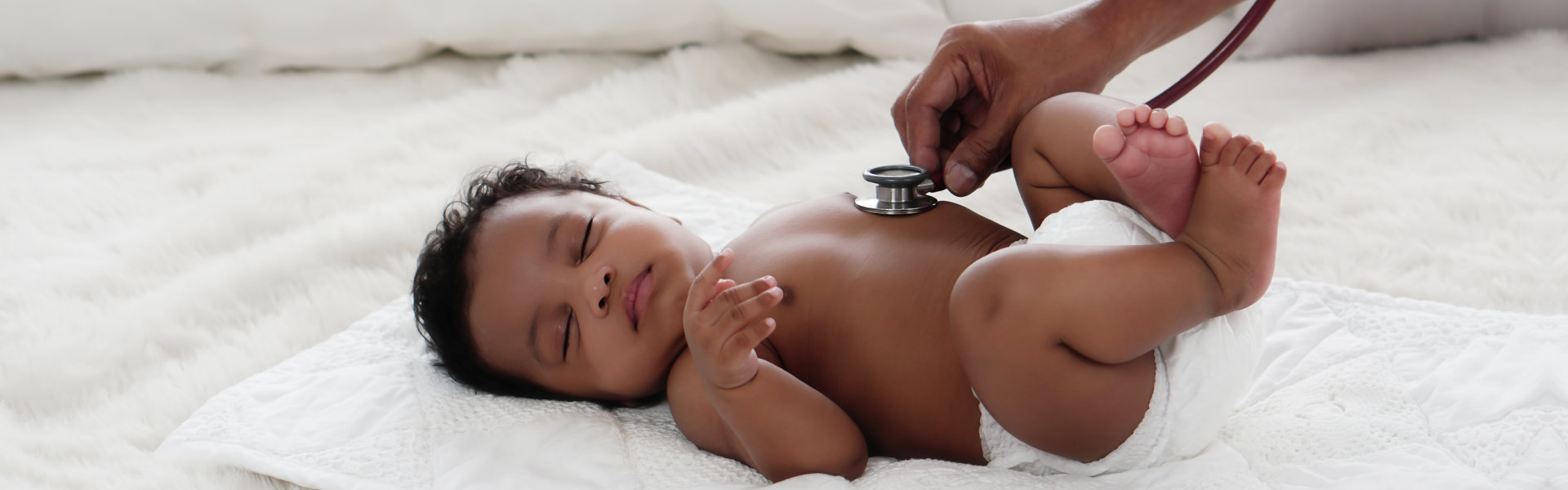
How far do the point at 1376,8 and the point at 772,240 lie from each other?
1.14m

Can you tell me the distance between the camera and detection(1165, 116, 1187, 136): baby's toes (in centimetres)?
72

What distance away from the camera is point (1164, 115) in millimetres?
729

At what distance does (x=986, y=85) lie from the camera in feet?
3.33

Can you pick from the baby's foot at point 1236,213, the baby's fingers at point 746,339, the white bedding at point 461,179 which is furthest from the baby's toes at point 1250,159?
the baby's fingers at point 746,339

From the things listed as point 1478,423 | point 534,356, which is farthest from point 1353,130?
point 534,356

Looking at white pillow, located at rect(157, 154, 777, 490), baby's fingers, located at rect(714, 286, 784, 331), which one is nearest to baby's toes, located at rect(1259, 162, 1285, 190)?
baby's fingers, located at rect(714, 286, 784, 331)

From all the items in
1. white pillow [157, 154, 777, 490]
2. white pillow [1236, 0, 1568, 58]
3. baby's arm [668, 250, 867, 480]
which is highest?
white pillow [1236, 0, 1568, 58]

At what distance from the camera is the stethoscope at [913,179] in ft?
3.10

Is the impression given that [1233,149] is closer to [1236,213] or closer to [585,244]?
[1236,213]

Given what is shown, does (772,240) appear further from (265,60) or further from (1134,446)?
(265,60)

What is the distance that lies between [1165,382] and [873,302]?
24 centimetres

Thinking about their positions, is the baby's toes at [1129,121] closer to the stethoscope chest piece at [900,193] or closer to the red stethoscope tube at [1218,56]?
the stethoscope chest piece at [900,193]

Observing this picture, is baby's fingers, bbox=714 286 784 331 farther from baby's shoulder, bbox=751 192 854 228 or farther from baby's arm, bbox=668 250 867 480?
baby's shoulder, bbox=751 192 854 228

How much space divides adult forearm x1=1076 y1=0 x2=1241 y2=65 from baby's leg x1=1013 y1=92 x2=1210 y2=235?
17 cm
